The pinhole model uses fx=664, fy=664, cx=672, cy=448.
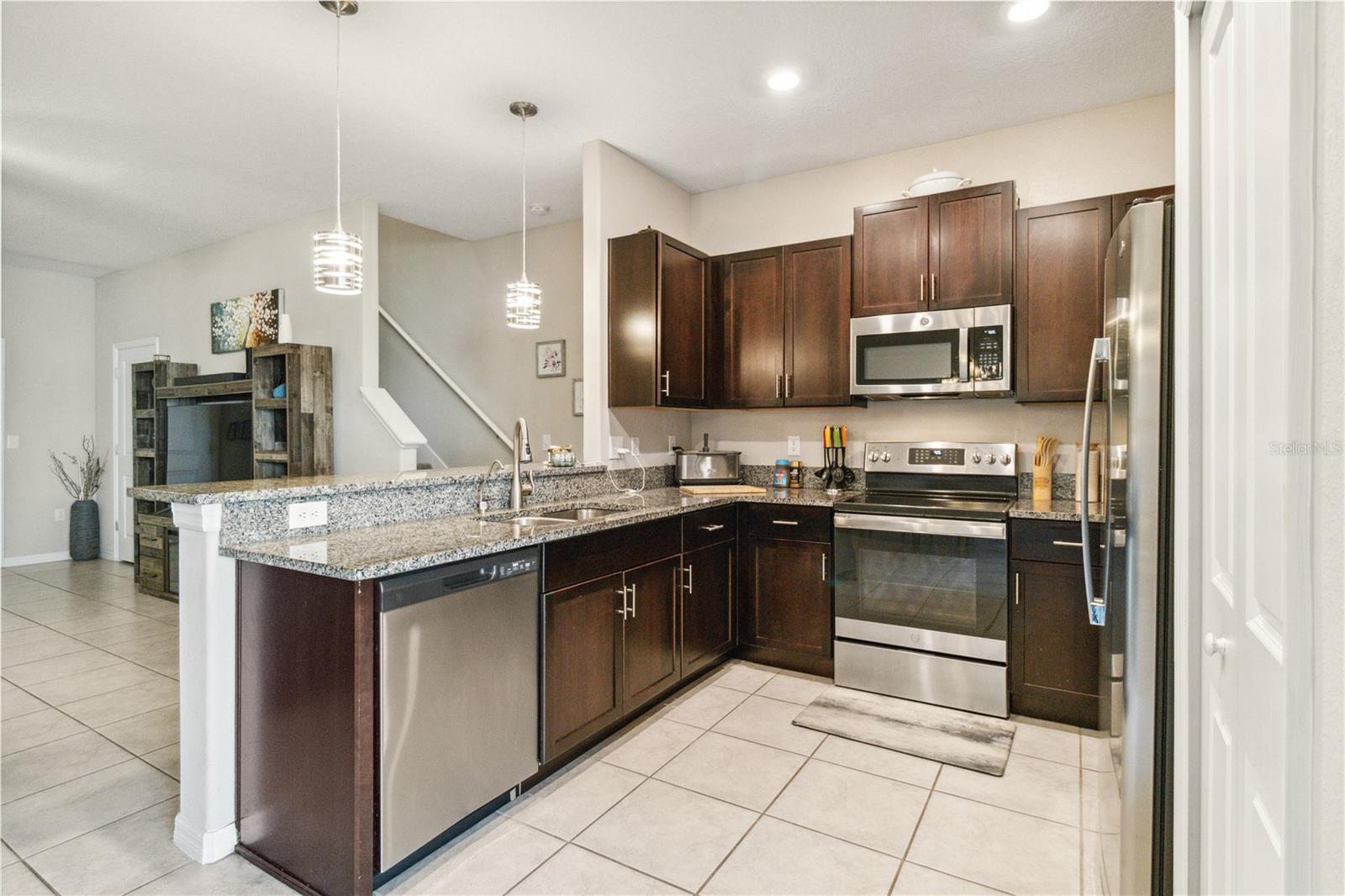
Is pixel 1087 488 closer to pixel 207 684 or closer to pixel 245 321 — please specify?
pixel 207 684

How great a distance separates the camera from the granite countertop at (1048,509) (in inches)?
113

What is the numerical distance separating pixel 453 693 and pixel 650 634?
3.62 ft

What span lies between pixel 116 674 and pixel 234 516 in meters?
2.34

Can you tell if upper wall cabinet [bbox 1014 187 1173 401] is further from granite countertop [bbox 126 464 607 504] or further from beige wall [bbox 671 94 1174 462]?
granite countertop [bbox 126 464 607 504]

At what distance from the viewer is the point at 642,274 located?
367 cm

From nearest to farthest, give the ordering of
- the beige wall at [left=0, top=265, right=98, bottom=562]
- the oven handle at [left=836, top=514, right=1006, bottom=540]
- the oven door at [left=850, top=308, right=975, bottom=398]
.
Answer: the oven handle at [left=836, top=514, right=1006, bottom=540] < the oven door at [left=850, top=308, right=975, bottom=398] < the beige wall at [left=0, top=265, right=98, bottom=562]

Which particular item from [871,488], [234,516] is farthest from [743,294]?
[234,516]

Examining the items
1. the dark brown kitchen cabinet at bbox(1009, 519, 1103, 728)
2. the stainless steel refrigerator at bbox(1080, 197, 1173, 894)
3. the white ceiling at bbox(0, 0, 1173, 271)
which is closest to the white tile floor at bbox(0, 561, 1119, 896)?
the dark brown kitchen cabinet at bbox(1009, 519, 1103, 728)

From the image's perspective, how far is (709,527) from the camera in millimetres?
3430

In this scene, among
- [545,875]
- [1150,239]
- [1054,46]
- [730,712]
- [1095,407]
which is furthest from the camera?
[730,712]

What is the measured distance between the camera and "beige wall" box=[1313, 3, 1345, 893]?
54 cm

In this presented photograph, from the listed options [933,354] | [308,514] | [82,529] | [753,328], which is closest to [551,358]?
[753,328]

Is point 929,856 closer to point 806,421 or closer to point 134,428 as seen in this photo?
point 806,421

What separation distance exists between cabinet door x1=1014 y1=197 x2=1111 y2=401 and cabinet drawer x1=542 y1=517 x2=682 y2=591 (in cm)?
186
